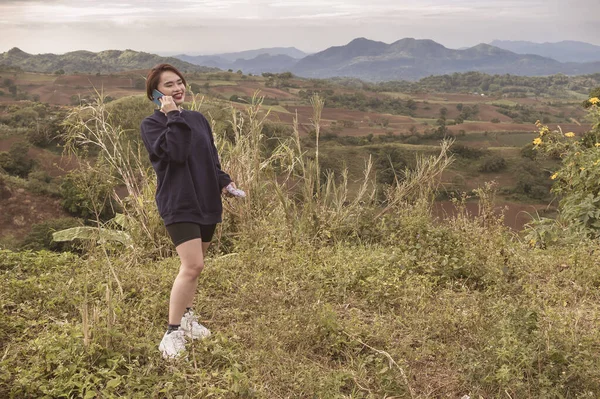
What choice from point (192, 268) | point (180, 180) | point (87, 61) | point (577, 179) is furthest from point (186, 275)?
point (87, 61)

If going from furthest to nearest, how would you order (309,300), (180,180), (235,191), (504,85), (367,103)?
(504,85)
(367,103)
(309,300)
(235,191)
(180,180)

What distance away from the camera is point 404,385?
238 cm

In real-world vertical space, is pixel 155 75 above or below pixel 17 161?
above

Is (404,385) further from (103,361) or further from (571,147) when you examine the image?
(571,147)

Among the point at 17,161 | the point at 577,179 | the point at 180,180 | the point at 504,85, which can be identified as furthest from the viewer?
the point at 504,85

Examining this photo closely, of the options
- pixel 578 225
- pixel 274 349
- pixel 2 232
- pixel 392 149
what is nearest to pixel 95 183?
pixel 274 349

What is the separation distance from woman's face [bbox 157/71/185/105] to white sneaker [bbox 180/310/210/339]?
124 cm

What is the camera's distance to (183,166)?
7.87 ft

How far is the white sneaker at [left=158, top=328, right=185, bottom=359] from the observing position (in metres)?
2.48

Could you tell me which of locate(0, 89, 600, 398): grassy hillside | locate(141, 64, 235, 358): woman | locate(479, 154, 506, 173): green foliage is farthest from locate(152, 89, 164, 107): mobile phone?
locate(479, 154, 506, 173): green foliage

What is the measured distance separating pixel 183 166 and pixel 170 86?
0.44 m

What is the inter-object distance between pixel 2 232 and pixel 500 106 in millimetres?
68981

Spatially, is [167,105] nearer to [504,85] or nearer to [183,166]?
[183,166]

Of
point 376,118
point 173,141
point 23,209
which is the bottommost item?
point 23,209
